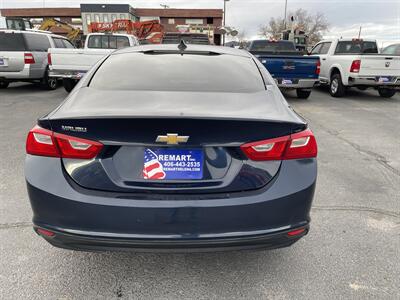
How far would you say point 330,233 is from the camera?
3250 mm

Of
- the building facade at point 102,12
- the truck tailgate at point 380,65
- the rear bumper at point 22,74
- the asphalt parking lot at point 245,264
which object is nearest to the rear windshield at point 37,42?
the rear bumper at point 22,74

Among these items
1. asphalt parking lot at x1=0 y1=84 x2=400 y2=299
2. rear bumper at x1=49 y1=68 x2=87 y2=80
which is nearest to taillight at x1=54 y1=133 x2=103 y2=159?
asphalt parking lot at x1=0 y1=84 x2=400 y2=299

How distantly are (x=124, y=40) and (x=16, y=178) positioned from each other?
353 inches

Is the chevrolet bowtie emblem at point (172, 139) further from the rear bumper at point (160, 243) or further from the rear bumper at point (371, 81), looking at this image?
the rear bumper at point (371, 81)

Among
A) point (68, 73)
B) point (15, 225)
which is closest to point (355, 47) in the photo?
point (68, 73)

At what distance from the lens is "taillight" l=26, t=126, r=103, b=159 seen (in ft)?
6.80

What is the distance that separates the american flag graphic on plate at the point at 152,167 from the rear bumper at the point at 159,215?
0.13 metres

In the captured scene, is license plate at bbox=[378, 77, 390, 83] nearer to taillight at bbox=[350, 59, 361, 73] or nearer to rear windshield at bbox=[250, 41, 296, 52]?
taillight at bbox=[350, 59, 361, 73]

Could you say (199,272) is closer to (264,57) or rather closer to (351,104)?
(264,57)

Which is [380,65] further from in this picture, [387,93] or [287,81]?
[287,81]

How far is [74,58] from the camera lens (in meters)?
9.85

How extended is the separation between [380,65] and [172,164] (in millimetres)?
10531

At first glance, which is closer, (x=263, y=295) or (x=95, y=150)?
(x=95, y=150)

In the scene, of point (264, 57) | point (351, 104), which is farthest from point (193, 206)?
point (351, 104)
